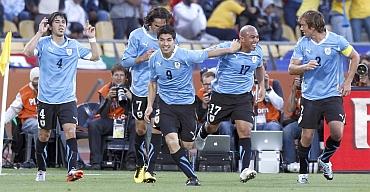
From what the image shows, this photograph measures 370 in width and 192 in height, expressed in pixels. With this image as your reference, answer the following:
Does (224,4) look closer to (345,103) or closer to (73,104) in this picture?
(345,103)

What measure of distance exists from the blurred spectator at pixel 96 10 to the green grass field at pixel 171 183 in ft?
23.8

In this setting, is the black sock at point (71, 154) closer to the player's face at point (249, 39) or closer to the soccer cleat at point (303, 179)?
the player's face at point (249, 39)

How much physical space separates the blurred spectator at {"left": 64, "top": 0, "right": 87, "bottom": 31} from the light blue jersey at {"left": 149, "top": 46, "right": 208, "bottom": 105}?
10.7 m

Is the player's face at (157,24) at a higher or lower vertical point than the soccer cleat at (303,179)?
higher

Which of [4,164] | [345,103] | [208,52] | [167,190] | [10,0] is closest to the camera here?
[167,190]

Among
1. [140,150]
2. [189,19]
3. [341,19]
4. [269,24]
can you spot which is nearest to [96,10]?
[189,19]

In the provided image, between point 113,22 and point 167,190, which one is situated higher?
point 113,22

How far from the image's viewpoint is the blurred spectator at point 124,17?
27812 millimetres

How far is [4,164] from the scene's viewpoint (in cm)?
2239

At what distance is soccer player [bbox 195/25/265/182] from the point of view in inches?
→ 701

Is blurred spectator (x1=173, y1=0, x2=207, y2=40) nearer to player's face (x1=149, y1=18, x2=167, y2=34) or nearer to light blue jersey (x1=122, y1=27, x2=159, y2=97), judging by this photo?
light blue jersey (x1=122, y1=27, x2=159, y2=97)

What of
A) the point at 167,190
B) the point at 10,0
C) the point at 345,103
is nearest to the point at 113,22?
the point at 10,0

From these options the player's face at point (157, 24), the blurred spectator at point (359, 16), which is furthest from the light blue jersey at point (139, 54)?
the blurred spectator at point (359, 16)

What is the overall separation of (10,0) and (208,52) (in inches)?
444
